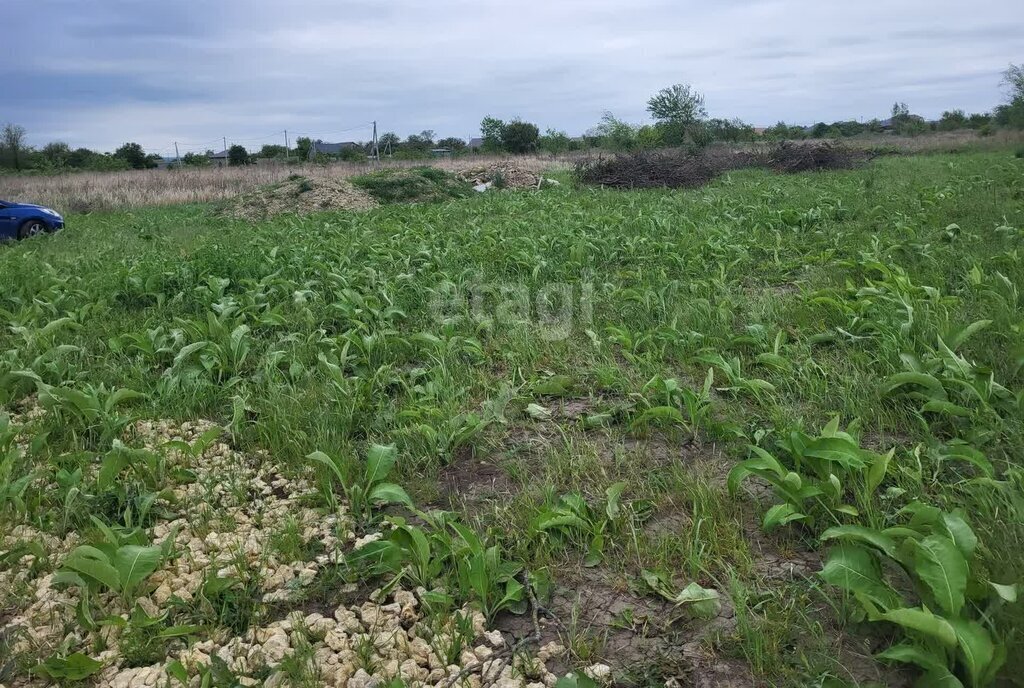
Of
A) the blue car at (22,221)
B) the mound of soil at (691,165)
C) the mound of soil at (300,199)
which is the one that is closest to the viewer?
the blue car at (22,221)

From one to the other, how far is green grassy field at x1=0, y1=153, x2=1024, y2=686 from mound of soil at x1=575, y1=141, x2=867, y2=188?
9.99 metres

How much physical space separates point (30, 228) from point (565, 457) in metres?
12.9

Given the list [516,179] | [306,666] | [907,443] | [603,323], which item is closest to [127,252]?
[603,323]

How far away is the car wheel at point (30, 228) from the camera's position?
12.0 metres

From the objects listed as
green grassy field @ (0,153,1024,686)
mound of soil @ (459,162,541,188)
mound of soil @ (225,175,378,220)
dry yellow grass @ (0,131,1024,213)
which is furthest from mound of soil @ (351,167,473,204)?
green grassy field @ (0,153,1024,686)

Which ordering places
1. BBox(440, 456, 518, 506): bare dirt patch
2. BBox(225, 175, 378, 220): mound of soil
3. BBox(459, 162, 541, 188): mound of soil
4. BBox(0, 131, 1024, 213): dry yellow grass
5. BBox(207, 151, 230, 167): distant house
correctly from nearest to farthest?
BBox(440, 456, 518, 506): bare dirt patch, BBox(225, 175, 378, 220): mound of soil, BBox(0, 131, 1024, 213): dry yellow grass, BBox(459, 162, 541, 188): mound of soil, BBox(207, 151, 230, 167): distant house

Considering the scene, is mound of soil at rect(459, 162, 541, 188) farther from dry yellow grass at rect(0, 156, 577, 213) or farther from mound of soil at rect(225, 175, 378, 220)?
mound of soil at rect(225, 175, 378, 220)

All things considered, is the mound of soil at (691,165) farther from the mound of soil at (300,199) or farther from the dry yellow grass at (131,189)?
the dry yellow grass at (131,189)

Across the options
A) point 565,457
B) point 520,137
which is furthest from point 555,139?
point 565,457

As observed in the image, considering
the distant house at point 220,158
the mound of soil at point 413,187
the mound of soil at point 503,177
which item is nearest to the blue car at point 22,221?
the mound of soil at point 413,187

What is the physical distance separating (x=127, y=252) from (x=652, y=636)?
844 centimetres

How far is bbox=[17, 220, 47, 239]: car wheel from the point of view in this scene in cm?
1197

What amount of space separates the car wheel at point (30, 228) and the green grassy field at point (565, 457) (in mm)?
7402

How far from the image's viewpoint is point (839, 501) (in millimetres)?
2305
